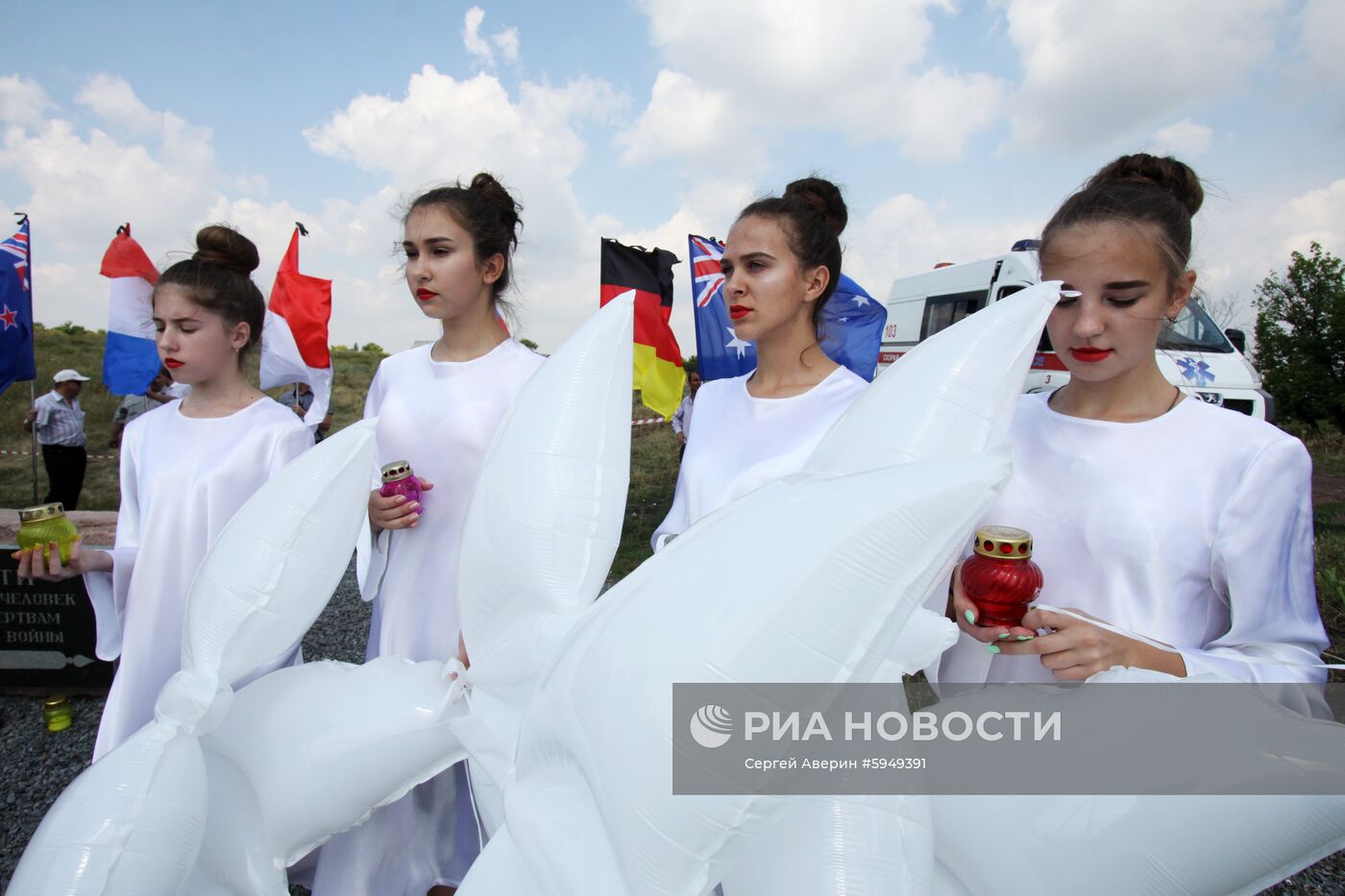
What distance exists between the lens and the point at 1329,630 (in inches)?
158

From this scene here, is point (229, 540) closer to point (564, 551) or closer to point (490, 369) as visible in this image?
point (564, 551)

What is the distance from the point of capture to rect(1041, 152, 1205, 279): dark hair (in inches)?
48.1

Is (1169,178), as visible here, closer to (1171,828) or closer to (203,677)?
(1171,828)

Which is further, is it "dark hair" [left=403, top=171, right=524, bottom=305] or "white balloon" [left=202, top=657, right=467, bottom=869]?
"dark hair" [left=403, top=171, right=524, bottom=305]

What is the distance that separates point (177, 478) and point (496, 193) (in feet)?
3.77

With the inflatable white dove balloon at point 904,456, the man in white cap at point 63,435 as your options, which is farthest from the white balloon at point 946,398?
the man in white cap at point 63,435

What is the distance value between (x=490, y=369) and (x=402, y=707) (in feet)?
3.40

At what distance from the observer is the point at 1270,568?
1114 millimetres

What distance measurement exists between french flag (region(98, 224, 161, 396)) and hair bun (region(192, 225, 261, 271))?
1.01 meters

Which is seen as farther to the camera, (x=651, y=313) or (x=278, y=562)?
(x=651, y=313)

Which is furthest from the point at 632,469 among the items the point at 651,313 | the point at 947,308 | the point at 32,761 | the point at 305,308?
the point at 32,761

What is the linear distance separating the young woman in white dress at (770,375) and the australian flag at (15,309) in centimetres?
549

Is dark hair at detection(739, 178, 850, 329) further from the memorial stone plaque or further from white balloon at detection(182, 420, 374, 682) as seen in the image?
the memorial stone plaque

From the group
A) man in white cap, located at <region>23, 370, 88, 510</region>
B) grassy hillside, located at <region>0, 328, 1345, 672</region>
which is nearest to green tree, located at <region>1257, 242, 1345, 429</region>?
grassy hillside, located at <region>0, 328, 1345, 672</region>
